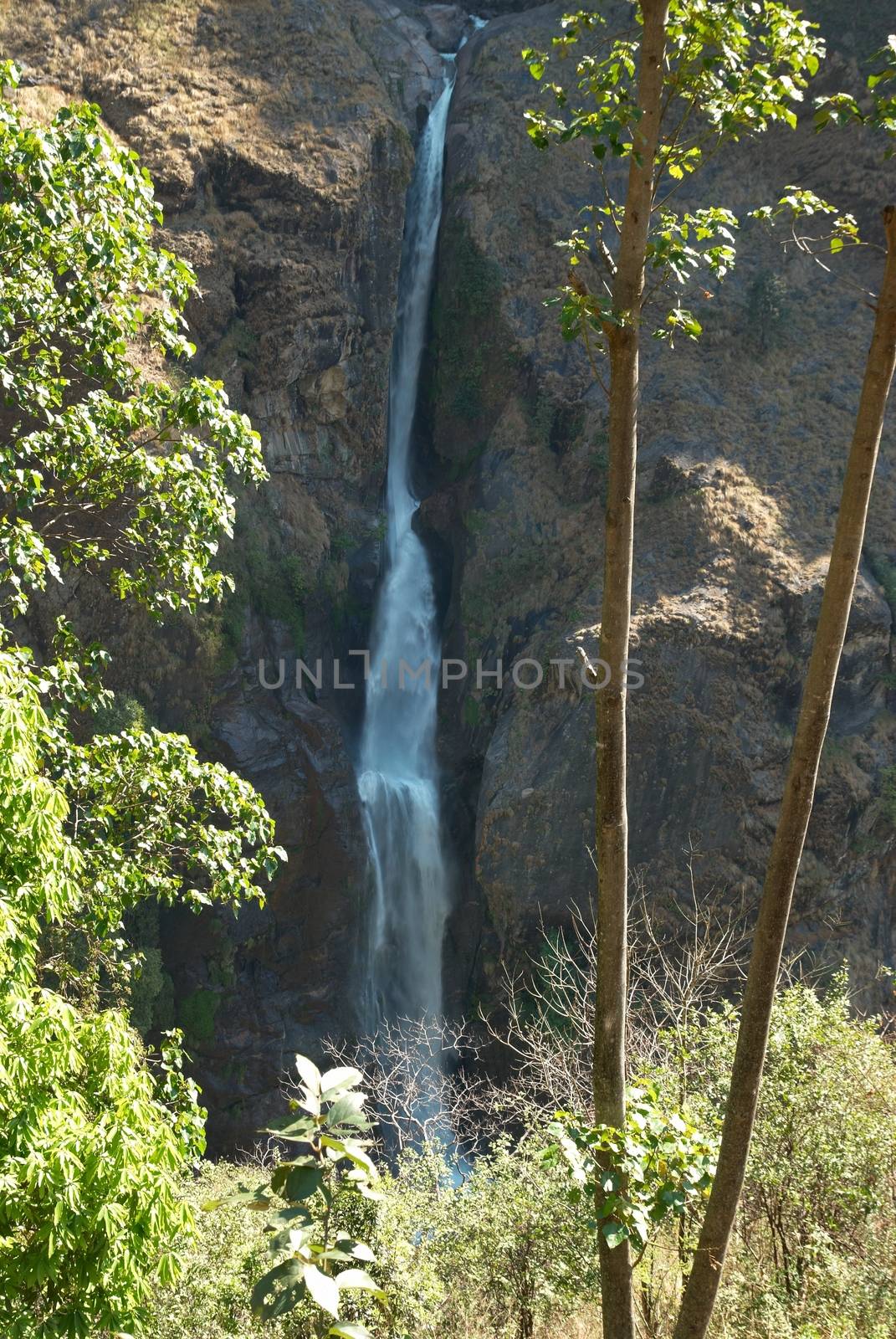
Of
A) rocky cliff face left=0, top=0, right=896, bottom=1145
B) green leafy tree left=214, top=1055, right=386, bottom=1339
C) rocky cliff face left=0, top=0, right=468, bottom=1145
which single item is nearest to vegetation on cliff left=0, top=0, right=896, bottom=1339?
green leafy tree left=214, top=1055, right=386, bottom=1339

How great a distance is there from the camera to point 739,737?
2180cm

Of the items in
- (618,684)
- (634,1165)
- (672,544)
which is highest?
(672,544)

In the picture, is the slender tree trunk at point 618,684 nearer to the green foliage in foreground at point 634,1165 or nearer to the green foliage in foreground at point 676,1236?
the green foliage in foreground at point 634,1165

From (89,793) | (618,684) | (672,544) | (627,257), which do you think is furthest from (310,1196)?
(672,544)

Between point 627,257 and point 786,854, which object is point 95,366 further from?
point 786,854

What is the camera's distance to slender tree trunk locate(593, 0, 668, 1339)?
4.96m

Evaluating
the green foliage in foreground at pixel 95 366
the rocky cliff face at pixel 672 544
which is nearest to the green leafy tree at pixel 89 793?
the green foliage in foreground at pixel 95 366

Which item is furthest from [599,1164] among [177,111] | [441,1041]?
[177,111]

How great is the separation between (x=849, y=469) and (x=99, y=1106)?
4949 mm

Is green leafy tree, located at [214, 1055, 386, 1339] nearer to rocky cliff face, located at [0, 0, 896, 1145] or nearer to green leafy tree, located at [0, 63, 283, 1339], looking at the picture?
green leafy tree, located at [0, 63, 283, 1339]

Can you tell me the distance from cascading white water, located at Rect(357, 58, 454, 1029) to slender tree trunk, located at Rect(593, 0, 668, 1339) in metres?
18.5

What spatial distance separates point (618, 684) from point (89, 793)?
4.92 metres

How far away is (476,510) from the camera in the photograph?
84.8ft

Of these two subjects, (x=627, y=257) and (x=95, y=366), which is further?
(x=95, y=366)
